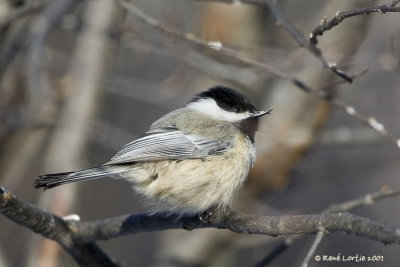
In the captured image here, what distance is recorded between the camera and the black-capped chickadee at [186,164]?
2.93 metres

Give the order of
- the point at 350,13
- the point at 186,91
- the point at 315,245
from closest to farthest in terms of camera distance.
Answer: the point at 315,245
the point at 350,13
the point at 186,91

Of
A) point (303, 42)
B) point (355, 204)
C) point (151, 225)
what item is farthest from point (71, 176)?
point (355, 204)

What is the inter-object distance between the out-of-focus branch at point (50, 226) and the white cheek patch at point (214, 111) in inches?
36.9

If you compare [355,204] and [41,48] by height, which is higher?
[41,48]

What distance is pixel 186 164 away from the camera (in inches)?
119

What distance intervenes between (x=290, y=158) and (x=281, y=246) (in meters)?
1.18

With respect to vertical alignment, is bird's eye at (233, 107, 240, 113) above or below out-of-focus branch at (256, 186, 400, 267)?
above

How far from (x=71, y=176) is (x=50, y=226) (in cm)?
24

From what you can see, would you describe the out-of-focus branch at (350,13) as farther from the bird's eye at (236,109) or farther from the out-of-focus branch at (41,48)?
the out-of-focus branch at (41,48)

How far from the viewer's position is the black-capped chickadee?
2932mm

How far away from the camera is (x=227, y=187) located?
9.70 feet

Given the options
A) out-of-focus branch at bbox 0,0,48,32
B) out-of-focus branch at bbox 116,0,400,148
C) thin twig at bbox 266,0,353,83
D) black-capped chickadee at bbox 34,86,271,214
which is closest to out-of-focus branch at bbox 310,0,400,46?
thin twig at bbox 266,0,353,83

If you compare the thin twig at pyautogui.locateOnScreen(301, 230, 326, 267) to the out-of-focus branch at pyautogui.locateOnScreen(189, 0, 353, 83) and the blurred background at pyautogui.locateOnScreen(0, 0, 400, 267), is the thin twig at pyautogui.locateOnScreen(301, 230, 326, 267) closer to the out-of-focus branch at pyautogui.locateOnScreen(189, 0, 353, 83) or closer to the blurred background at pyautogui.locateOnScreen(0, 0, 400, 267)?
the out-of-focus branch at pyautogui.locateOnScreen(189, 0, 353, 83)

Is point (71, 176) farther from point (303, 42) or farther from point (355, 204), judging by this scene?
point (355, 204)
